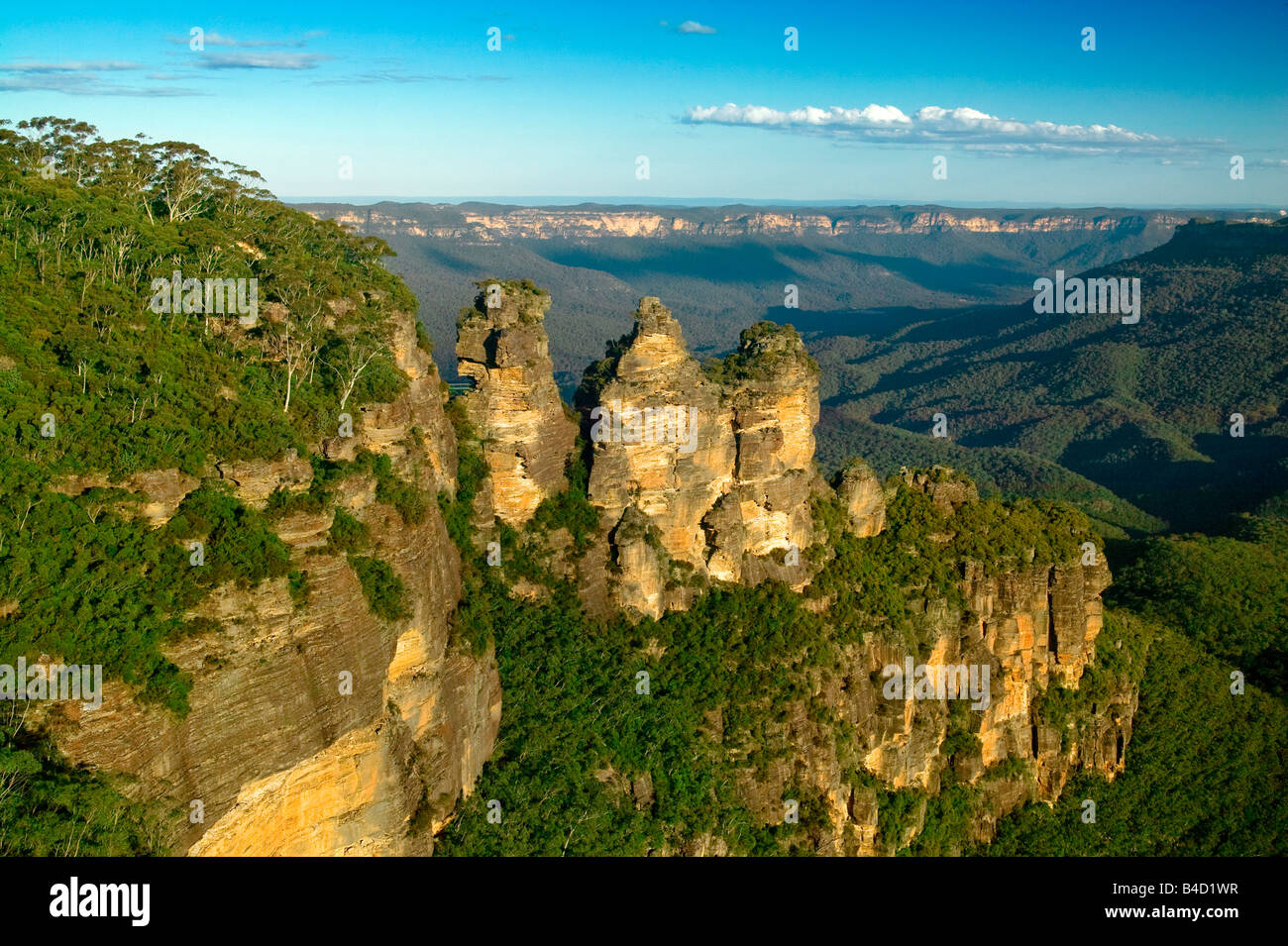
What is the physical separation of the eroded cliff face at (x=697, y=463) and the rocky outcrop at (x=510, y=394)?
7.64 ft

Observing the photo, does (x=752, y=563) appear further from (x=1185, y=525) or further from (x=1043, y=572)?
(x=1185, y=525)

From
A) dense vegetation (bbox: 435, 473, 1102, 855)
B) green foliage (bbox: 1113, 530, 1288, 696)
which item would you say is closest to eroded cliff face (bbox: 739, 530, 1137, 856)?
dense vegetation (bbox: 435, 473, 1102, 855)

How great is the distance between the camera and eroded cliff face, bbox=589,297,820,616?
137ft

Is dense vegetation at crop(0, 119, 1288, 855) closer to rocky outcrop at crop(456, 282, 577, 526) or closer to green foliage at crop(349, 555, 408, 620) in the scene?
green foliage at crop(349, 555, 408, 620)

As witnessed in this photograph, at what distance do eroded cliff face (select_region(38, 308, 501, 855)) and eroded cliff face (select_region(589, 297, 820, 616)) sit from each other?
1071 cm

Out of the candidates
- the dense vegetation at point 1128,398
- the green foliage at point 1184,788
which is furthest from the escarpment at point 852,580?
the dense vegetation at point 1128,398

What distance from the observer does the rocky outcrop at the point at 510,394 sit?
40.0 m

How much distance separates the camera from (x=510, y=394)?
40406mm

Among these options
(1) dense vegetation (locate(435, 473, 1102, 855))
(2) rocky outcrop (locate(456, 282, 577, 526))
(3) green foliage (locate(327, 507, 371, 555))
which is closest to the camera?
(3) green foliage (locate(327, 507, 371, 555))

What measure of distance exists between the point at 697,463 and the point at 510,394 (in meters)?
8.32

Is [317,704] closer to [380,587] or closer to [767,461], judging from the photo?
[380,587]

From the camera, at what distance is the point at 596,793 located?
34188 mm

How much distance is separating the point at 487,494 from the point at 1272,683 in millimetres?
44715
